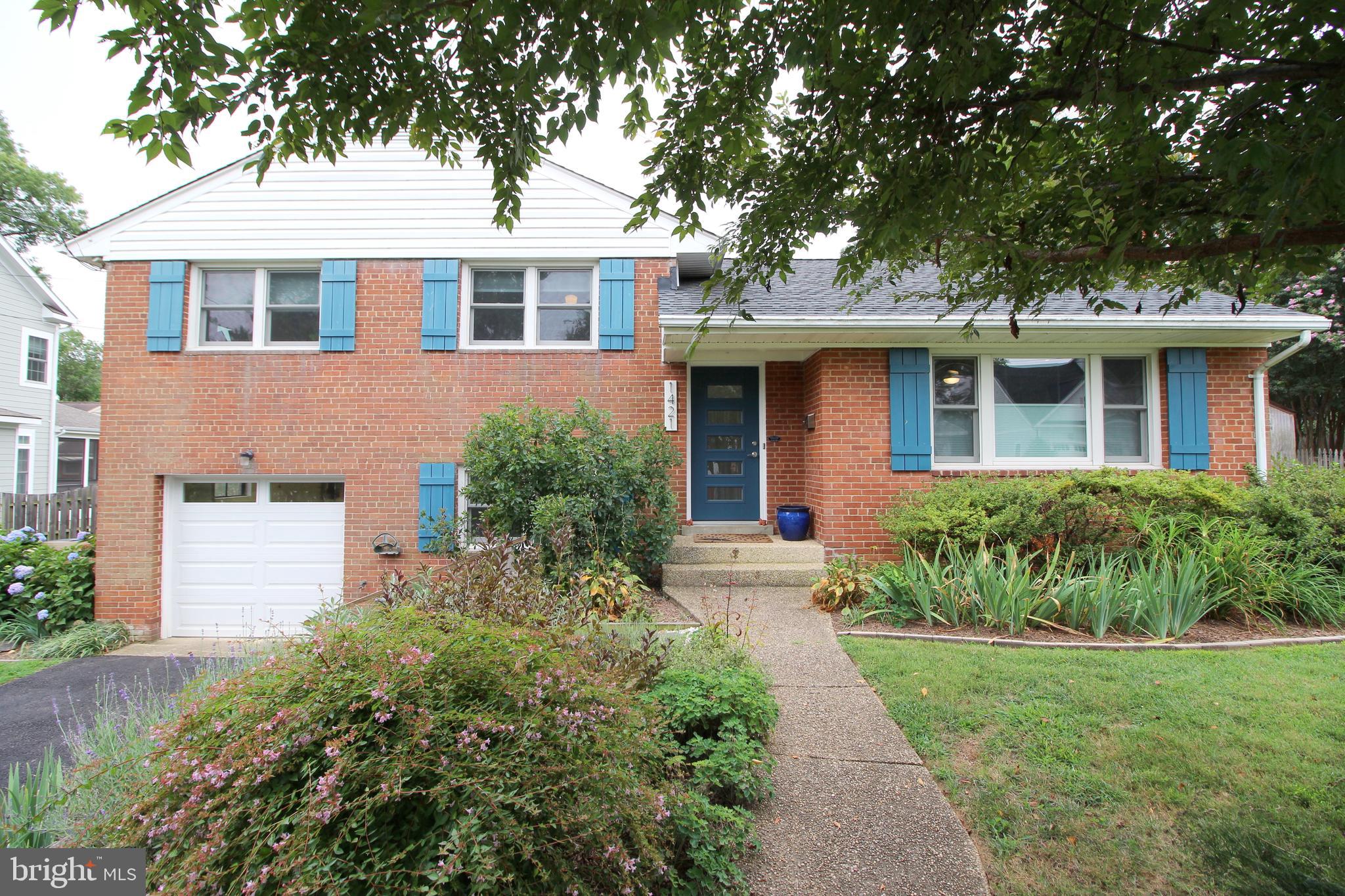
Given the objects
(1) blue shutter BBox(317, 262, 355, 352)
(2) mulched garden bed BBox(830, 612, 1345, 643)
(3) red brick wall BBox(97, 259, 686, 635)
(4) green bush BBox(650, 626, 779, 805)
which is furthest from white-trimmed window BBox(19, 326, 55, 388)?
(2) mulched garden bed BBox(830, 612, 1345, 643)

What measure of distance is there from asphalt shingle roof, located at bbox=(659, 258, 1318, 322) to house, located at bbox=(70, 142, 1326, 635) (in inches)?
6.6

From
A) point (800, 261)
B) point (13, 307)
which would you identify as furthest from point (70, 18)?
point (13, 307)

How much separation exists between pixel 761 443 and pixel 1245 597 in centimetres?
526

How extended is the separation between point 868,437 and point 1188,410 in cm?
410

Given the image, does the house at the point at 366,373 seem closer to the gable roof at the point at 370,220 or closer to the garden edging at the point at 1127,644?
the gable roof at the point at 370,220

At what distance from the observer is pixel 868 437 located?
7.65 m

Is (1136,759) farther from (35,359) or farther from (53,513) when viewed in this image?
(35,359)

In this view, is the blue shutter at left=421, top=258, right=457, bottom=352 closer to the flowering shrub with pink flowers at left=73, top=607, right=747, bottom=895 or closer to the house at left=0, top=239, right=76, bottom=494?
the flowering shrub with pink flowers at left=73, top=607, right=747, bottom=895

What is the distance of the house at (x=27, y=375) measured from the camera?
49.0ft

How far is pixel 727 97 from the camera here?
337cm

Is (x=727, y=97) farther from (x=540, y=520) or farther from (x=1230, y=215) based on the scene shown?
(x=540, y=520)

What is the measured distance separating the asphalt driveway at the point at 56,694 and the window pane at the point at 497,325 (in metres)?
5.03

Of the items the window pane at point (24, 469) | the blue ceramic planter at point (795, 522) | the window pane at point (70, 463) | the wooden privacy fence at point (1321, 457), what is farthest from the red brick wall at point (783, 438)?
the window pane at point (70, 463)

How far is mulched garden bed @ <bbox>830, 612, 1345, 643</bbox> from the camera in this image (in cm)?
540
